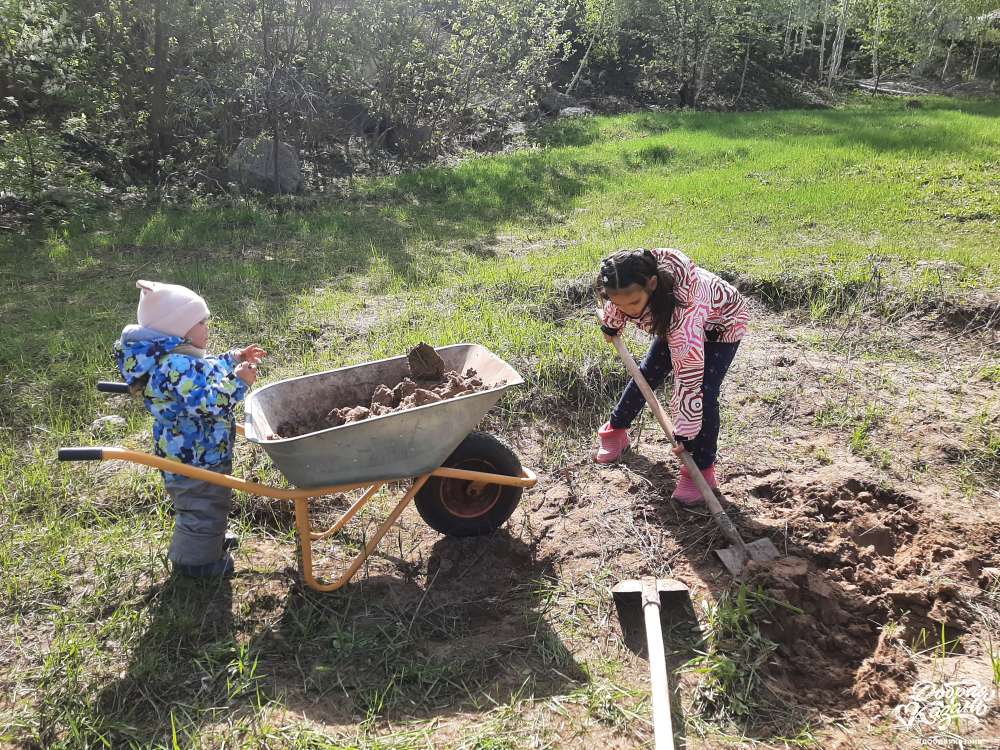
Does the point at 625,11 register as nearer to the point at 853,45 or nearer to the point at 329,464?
the point at 853,45

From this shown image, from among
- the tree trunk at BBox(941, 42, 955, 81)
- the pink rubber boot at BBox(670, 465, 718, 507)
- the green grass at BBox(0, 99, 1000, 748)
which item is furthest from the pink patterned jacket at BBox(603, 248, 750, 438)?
the tree trunk at BBox(941, 42, 955, 81)

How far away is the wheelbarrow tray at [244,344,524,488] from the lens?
2.56 meters

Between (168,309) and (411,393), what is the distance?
1059mm

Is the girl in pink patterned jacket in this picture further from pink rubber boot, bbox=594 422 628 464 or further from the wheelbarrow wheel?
the wheelbarrow wheel

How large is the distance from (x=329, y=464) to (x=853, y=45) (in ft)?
101

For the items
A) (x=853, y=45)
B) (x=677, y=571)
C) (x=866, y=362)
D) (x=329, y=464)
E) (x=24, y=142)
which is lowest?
(x=677, y=571)

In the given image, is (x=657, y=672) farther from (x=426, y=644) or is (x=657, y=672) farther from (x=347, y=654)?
(x=347, y=654)

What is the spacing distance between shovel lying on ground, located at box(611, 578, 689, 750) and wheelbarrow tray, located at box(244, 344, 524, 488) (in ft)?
3.15

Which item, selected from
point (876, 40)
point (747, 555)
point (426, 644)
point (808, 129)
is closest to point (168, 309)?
point (426, 644)

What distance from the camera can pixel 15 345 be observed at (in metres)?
5.02

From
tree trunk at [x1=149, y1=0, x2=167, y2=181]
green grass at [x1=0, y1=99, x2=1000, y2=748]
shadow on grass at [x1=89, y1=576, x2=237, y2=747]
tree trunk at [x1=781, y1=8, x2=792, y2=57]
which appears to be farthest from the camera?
tree trunk at [x1=781, y1=8, x2=792, y2=57]

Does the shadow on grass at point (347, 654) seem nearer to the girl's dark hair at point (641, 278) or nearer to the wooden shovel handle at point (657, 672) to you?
the wooden shovel handle at point (657, 672)

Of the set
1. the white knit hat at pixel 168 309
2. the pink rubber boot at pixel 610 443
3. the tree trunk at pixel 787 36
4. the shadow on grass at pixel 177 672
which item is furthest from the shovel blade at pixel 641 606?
Answer: the tree trunk at pixel 787 36

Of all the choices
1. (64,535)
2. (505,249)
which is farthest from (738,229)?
(64,535)
